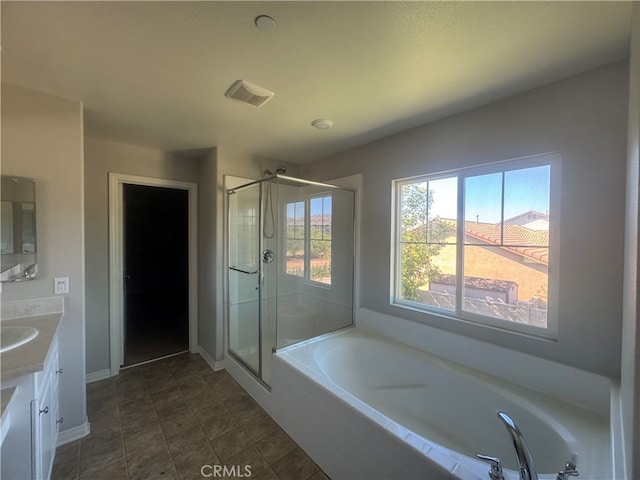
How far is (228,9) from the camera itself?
1107mm

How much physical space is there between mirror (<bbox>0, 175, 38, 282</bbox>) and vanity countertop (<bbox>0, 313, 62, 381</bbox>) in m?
0.31

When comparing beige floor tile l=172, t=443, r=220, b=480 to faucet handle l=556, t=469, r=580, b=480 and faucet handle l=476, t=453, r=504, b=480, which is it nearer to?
faucet handle l=476, t=453, r=504, b=480

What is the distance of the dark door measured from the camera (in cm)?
462

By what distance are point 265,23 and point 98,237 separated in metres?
2.69

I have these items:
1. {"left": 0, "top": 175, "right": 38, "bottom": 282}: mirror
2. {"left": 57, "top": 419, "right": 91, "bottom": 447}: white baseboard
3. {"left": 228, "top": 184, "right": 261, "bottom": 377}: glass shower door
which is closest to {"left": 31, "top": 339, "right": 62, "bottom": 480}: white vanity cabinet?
{"left": 57, "top": 419, "right": 91, "bottom": 447}: white baseboard

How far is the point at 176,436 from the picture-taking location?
190 centimetres

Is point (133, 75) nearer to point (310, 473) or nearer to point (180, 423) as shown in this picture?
point (180, 423)

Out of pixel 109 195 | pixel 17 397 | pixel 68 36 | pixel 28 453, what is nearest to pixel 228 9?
pixel 68 36

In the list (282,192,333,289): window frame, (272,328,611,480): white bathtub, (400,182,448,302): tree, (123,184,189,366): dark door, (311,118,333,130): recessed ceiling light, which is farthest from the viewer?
(123,184,189,366): dark door

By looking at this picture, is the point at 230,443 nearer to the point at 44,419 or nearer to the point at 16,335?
the point at 44,419

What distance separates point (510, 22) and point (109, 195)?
3444 mm

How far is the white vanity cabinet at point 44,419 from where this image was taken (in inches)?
46.9

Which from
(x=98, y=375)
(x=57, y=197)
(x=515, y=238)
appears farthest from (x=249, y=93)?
(x=98, y=375)

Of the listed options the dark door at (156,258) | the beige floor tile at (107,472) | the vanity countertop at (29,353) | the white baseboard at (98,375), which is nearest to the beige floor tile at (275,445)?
the beige floor tile at (107,472)
